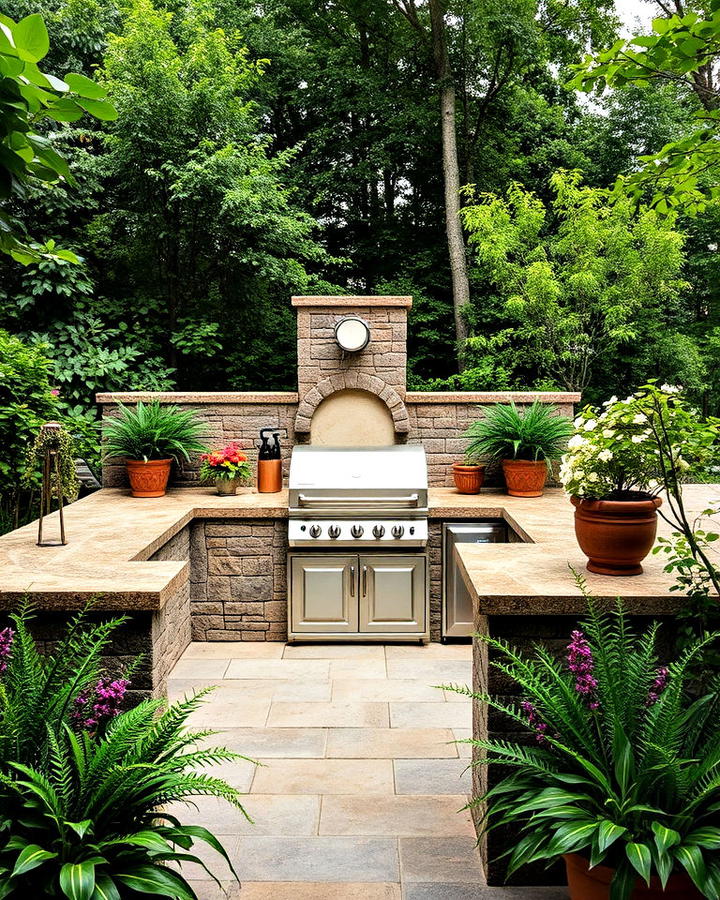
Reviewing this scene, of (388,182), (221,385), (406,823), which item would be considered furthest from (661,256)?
(406,823)

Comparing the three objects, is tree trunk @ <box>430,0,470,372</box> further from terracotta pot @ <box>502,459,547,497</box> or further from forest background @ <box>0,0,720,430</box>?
terracotta pot @ <box>502,459,547,497</box>

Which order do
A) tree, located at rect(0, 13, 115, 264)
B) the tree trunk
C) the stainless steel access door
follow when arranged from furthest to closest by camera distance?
1. the tree trunk
2. the stainless steel access door
3. tree, located at rect(0, 13, 115, 264)

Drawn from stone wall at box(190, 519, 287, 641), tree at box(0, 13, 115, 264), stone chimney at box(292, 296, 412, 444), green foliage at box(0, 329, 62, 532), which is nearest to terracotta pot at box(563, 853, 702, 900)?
tree at box(0, 13, 115, 264)

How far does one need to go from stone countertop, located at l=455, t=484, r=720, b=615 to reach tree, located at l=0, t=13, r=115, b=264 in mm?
1742

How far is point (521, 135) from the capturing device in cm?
1203

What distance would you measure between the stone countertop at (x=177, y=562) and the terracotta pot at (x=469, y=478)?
248 millimetres

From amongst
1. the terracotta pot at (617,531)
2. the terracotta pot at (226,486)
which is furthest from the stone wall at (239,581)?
the terracotta pot at (617,531)

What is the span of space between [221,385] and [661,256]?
222 inches

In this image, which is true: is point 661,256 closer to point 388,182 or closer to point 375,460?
point 388,182

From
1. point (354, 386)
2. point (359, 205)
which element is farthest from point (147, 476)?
point (359, 205)

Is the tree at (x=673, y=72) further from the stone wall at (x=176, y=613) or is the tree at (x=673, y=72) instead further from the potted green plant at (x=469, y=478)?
the stone wall at (x=176, y=613)

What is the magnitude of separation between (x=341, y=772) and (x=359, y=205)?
10.5m

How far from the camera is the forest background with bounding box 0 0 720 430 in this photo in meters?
8.91

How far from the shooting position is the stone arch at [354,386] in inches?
218
